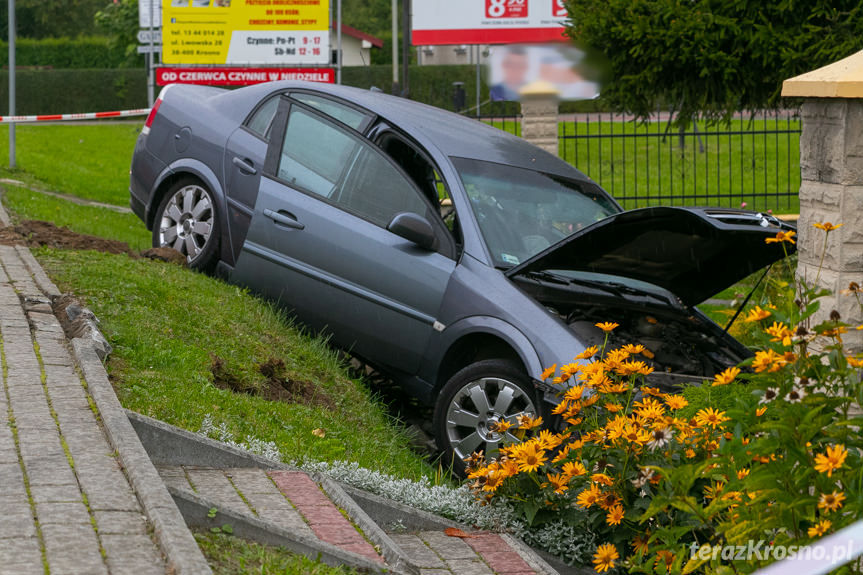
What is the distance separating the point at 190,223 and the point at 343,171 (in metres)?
1.46

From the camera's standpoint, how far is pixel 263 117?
25.3 feet

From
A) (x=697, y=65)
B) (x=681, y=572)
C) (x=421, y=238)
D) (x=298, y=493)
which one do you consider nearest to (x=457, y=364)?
(x=421, y=238)

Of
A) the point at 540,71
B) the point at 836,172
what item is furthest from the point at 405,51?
the point at 836,172

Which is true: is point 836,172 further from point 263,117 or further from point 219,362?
point 263,117

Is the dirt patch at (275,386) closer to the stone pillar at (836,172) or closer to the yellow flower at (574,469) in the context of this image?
the yellow flower at (574,469)

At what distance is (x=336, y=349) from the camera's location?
697 centimetres

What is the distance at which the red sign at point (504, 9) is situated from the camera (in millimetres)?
18297

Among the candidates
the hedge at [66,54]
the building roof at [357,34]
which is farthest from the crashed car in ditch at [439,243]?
the hedge at [66,54]

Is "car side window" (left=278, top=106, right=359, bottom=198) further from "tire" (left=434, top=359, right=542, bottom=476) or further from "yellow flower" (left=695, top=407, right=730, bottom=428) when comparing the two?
"yellow flower" (left=695, top=407, right=730, bottom=428)

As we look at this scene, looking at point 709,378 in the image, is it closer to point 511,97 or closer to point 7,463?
point 7,463

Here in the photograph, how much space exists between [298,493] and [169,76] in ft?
44.3

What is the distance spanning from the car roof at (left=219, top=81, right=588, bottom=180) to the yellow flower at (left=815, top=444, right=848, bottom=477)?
3.91 meters

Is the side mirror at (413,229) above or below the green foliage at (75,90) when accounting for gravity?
below

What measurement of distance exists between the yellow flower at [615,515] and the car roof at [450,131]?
3.07 metres
